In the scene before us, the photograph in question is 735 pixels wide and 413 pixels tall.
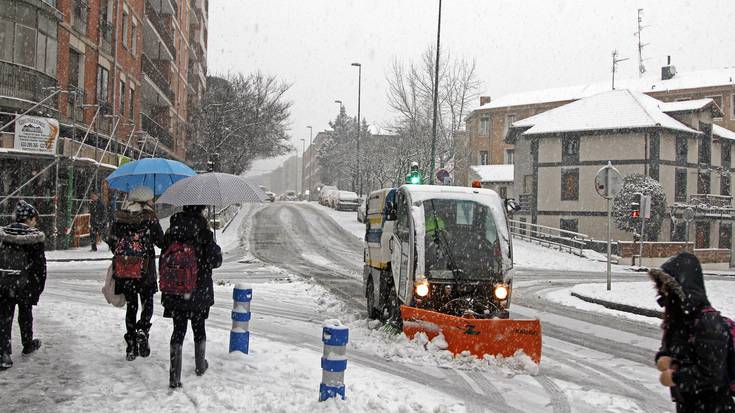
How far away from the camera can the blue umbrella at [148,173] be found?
26.5 feet

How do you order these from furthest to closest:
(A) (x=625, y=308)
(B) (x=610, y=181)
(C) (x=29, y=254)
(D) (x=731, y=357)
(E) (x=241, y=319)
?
1. (B) (x=610, y=181)
2. (A) (x=625, y=308)
3. (E) (x=241, y=319)
4. (C) (x=29, y=254)
5. (D) (x=731, y=357)

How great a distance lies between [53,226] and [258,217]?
19.0 meters

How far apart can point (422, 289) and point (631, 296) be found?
8.16 m

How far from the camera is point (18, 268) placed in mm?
6035

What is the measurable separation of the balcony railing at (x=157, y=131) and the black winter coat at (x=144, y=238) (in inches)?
1127

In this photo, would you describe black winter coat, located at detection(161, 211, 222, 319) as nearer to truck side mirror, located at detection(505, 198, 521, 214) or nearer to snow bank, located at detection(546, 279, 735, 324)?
truck side mirror, located at detection(505, 198, 521, 214)

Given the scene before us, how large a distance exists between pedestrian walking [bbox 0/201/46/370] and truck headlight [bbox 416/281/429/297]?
431 centimetres

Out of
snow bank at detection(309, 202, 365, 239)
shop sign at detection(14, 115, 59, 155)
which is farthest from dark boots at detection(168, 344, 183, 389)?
snow bank at detection(309, 202, 365, 239)

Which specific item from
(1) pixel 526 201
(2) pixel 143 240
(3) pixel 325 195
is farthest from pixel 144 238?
(3) pixel 325 195

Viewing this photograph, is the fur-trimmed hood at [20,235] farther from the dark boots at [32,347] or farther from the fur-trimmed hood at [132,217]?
the dark boots at [32,347]

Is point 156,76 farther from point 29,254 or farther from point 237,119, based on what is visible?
point 29,254

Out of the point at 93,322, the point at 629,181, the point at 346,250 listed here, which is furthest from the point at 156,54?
the point at 93,322

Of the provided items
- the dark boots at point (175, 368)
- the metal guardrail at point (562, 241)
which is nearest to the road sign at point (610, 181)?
the dark boots at point (175, 368)

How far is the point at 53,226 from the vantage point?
2023cm
